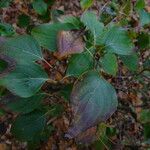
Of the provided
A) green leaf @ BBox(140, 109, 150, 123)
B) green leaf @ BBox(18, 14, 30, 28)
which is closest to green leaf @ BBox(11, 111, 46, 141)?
green leaf @ BBox(140, 109, 150, 123)

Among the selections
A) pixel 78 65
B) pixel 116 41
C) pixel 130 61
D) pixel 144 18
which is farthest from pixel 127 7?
pixel 78 65

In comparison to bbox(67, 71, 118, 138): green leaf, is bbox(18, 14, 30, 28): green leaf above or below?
below

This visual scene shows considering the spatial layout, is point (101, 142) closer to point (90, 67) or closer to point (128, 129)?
point (90, 67)

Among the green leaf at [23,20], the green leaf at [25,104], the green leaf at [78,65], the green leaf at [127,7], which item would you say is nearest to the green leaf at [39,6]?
the green leaf at [23,20]

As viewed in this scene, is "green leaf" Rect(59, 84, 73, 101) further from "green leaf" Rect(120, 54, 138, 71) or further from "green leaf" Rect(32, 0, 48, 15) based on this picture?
"green leaf" Rect(32, 0, 48, 15)

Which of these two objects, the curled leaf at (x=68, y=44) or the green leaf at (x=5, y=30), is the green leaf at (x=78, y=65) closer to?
the curled leaf at (x=68, y=44)

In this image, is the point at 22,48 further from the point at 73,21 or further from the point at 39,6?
the point at 39,6
